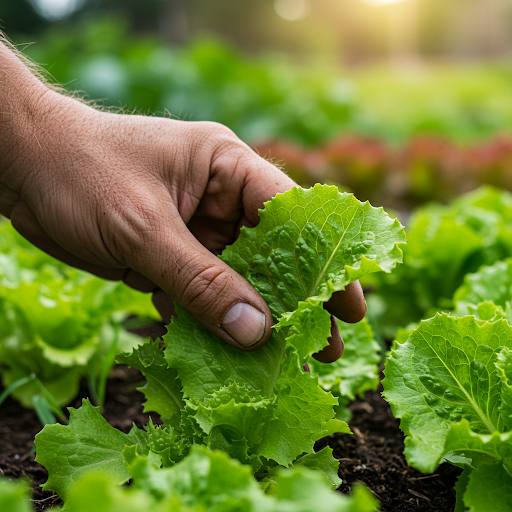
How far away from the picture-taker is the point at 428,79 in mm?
16266

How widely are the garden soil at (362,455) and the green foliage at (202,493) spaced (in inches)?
30.1

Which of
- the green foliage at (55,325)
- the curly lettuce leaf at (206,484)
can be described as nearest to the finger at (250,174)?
the curly lettuce leaf at (206,484)

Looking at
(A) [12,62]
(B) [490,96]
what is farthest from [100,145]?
(B) [490,96]

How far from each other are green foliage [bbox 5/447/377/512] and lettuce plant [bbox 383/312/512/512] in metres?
0.51

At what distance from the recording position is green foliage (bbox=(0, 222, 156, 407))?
90.6 inches

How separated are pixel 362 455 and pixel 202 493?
1.01m

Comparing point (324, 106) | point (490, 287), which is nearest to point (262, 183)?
point (490, 287)

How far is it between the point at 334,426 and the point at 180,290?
561mm

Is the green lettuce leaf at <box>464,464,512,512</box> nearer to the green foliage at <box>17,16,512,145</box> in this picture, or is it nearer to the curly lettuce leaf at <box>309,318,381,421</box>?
the curly lettuce leaf at <box>309,318,381,421</box>

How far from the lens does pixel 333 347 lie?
1600 millimetres

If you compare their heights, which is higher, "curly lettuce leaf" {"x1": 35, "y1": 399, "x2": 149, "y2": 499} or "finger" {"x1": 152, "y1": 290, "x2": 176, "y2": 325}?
"finger" {"x1": 152, "y1": 290, "x2": 176, "y2": 325}

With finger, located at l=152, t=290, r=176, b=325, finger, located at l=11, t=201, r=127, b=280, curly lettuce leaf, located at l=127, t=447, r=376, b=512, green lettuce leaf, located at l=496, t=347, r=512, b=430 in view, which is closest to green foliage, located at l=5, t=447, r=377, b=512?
curly lettuce leaf, located at l=127, t=447, r=376, b=512

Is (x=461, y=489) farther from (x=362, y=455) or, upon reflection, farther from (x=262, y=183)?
(x=262, y=183)

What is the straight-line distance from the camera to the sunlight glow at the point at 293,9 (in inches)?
1396
